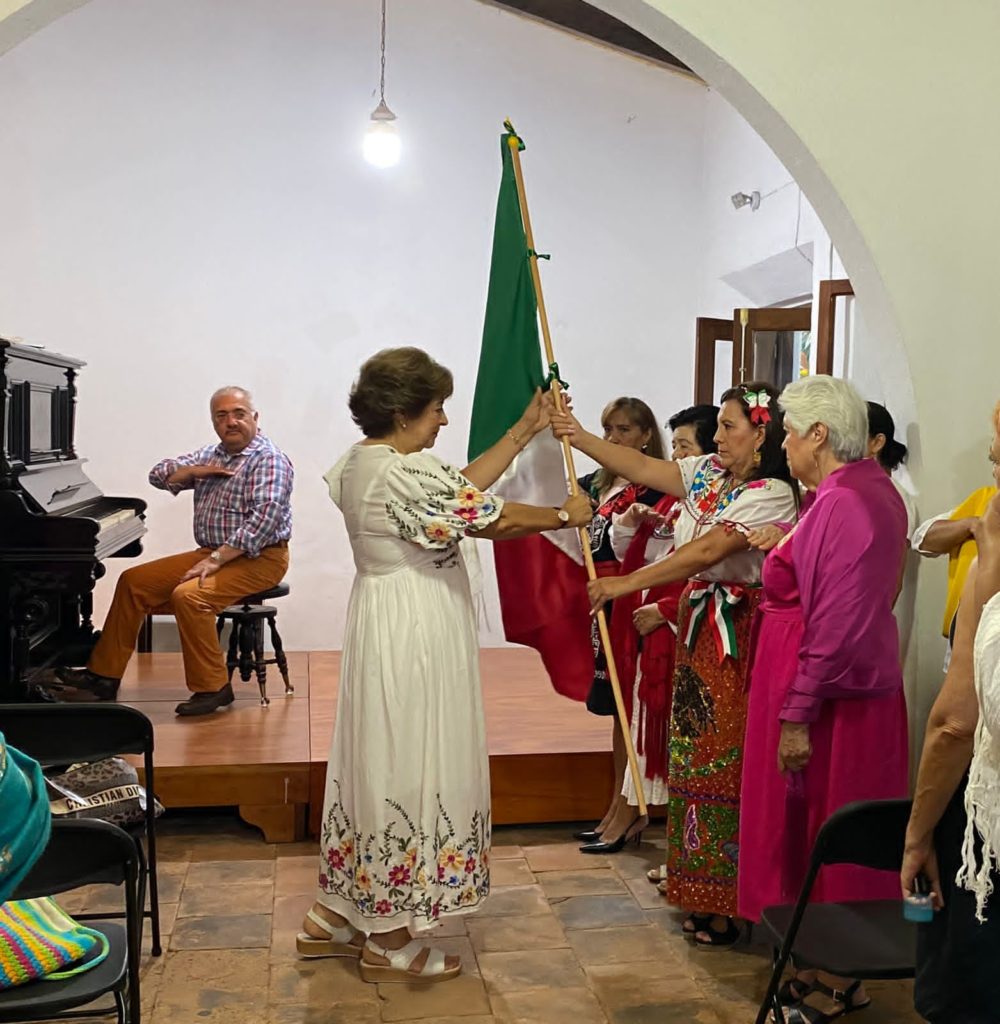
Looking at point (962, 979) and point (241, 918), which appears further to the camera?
point (241, 918)

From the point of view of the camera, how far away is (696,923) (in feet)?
11.0

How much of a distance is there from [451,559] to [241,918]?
1.25 m

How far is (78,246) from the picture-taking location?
6590 millimetres

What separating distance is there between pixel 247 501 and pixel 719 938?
9.42 ft

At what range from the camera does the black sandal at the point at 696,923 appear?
10.9ft

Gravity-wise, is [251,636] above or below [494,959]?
above

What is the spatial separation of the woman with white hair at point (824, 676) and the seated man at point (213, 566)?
8.70 ft

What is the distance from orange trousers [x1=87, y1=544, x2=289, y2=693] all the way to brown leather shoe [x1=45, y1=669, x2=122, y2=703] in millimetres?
32

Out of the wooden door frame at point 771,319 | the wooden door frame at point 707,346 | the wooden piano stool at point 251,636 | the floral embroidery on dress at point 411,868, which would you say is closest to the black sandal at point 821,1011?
the floral embroidery on dress at point 411,868

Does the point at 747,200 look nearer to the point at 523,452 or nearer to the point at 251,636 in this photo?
the point at 251,636

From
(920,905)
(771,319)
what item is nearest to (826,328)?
(771,319)

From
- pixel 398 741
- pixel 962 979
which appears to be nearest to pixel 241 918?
pixel 398 741

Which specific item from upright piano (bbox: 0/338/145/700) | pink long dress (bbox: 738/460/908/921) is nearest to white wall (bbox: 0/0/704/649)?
upright piano (bbox: 0/338/145/700)

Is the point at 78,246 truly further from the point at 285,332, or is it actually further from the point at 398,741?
the point at 398,741
